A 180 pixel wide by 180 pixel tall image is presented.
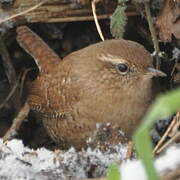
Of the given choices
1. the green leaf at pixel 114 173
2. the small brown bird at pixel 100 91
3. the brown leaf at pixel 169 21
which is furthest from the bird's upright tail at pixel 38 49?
the green leaf at pixel 114 173

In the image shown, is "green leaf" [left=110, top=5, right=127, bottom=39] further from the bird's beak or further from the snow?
the snow

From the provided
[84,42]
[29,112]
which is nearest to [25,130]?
[29,112]

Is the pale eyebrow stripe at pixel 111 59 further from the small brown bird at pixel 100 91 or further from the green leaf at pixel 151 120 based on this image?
the green leaf at pixel 151 120

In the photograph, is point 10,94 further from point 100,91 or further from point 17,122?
point 100,91

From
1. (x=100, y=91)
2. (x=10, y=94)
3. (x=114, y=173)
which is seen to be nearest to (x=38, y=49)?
(x=10, y=94)

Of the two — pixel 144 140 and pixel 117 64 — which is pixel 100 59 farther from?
pixel 144 140

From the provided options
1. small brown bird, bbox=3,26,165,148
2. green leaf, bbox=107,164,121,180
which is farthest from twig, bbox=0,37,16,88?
green leaf, bbox=107,164,121,180
